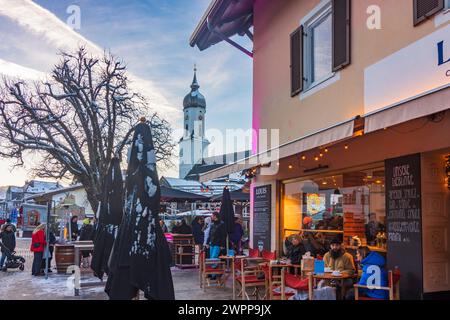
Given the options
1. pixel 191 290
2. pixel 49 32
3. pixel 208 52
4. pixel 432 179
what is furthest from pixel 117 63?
pixel 432 179

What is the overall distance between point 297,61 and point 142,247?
5.65 meters

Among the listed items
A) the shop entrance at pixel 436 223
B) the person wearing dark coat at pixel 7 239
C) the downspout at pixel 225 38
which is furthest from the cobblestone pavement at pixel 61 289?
the downspout at pixel 225 38

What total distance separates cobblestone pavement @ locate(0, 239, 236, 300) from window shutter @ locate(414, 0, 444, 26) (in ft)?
18.9

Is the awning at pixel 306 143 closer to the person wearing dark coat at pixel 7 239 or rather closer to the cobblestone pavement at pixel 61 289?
the cobblestone pavement at pixel 61 289

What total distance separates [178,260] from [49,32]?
26.5 ft

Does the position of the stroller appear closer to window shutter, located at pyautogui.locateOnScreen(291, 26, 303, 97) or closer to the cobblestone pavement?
the cobblestone pavement

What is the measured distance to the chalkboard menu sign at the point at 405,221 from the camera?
22.3 feet

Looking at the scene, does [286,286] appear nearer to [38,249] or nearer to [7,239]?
[38,249]

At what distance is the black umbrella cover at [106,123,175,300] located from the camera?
502 cm

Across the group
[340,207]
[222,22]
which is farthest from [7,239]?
[340,207]

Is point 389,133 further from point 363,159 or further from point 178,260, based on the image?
point 178,260

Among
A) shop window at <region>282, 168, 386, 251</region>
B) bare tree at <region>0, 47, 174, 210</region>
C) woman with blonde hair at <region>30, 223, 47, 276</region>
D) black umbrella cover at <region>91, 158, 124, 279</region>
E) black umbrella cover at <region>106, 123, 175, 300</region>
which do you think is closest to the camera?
black umbrella cover at <region>106, 123, 175, 300</region>

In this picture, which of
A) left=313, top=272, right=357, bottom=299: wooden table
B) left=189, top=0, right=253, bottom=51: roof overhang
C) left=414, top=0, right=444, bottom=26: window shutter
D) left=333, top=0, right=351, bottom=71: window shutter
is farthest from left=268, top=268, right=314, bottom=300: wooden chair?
left=189, top=0, right=253, bottom=51: roof overhang

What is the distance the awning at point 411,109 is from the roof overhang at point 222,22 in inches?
249
